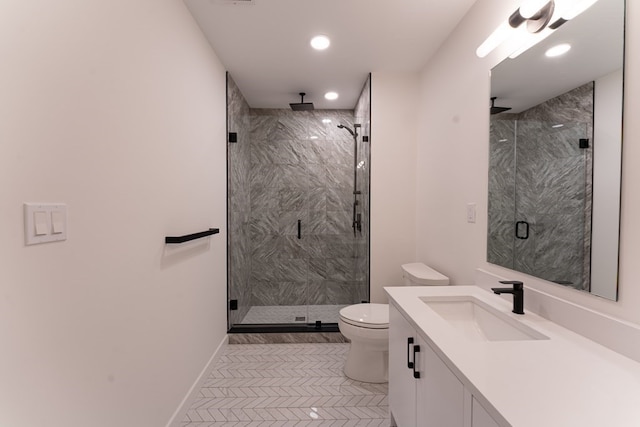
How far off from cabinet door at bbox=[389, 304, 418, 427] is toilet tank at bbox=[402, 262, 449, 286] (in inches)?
23.7

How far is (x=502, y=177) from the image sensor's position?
5.16ft

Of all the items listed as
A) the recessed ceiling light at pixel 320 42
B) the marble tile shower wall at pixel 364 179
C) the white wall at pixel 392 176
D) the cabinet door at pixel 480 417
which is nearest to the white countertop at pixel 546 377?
the cabinet door at pixel 480 417

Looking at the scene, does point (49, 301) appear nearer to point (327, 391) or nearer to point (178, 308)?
point (178, 308)

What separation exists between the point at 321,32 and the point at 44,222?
1.92m

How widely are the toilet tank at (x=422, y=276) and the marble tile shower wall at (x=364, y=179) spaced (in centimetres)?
44

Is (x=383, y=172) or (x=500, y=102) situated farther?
(x=383, y=172)

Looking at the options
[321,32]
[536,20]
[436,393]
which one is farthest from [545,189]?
[321,32]

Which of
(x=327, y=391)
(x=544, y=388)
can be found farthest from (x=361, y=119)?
(x=544, y=388)

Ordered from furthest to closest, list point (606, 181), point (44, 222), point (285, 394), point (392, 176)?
point (392, 176), point (285, 394), point (606, 181), point (44, 222)

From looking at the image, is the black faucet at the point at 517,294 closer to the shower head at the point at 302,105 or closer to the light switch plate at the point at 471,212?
the light switch plate at the point at 471,212

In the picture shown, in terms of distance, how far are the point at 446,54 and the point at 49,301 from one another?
8.21 ft

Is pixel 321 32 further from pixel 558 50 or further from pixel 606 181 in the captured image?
pixel 606 181

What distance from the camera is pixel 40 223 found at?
2.78 feet

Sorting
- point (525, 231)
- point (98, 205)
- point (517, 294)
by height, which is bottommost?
point (517, 294)
